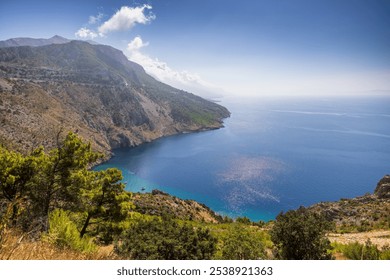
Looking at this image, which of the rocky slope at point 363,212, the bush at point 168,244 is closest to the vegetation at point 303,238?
the bush at point 168,244

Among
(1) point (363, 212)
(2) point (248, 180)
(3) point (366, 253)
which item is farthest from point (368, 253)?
(2) point (248, 180)

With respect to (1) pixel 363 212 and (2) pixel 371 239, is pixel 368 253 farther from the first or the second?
(1) pixel 363 212

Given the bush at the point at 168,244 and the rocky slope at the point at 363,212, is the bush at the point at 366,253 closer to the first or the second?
the bush at the point at 168,244

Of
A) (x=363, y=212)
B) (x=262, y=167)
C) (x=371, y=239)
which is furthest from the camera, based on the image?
(x=262, y=167)

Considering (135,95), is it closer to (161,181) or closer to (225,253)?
(161,181)

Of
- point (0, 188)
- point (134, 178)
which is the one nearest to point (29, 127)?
point (134, 178)

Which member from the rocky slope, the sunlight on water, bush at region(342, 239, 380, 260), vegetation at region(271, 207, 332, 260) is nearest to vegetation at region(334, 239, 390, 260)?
bush at region(342, 239, 380, 260)
